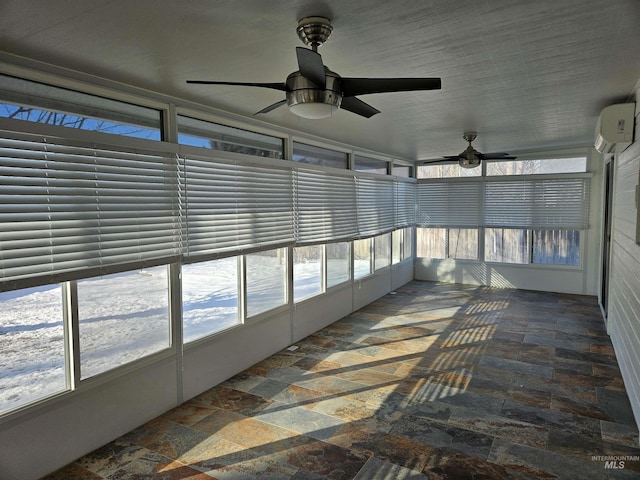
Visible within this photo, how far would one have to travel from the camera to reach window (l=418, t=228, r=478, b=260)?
8352 millimetres

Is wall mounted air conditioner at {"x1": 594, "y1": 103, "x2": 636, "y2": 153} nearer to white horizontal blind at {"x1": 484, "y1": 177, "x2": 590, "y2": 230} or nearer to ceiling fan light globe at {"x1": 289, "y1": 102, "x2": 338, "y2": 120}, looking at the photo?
ceiling fan light globe at {"x1": 289, "y1": 102, "x2": 338, "y2": 120}

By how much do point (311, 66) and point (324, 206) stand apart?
3444 millimetres

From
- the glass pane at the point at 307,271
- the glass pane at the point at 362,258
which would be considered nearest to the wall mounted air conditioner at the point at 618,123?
the glass pane at the point at 307,271

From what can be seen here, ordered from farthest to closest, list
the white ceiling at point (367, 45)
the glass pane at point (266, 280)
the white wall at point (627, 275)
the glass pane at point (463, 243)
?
the glass pane at point (463, 243) → the glass pane at point (266, 280) → the white wall at point (627, 275) → the white ceiling at point (367, 45)

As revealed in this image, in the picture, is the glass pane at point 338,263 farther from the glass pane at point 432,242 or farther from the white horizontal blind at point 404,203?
the glass pane at point 432,242

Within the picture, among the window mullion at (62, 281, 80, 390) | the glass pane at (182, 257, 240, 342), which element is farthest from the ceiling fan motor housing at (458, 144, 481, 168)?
the window mullion at (62, 281, 80, 390)

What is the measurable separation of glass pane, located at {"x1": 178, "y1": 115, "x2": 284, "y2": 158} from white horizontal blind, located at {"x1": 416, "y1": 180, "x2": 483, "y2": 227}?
4.72 metres

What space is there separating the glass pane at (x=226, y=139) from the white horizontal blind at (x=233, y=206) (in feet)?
0.67

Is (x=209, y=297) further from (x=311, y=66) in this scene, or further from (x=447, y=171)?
(x=447, y=171)

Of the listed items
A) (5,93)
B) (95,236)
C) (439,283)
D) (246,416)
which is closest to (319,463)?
(246,416)

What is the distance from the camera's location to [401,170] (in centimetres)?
830

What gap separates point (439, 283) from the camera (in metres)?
8.48

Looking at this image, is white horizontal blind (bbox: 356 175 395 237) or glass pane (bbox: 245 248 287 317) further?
white horizontal blind (bbox: 356 175 395 237)

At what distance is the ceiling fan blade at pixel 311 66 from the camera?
1749 millimetres
